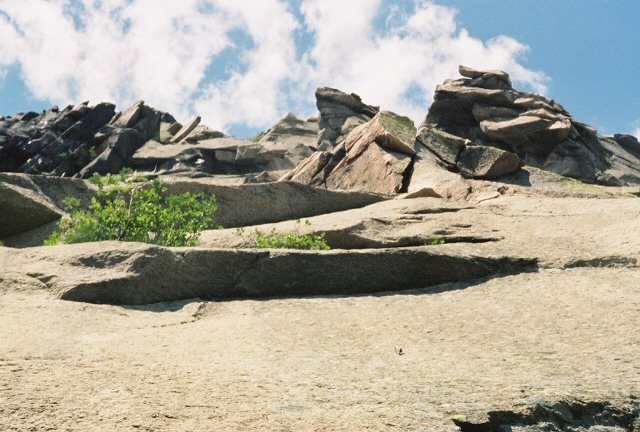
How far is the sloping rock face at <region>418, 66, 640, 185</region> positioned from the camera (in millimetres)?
47719

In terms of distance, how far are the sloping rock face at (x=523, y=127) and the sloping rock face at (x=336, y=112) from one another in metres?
7.16

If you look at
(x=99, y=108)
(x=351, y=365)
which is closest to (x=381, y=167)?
(x=351, y=365)

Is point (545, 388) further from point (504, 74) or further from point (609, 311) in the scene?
point (504, 74)

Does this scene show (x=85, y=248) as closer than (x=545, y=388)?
No

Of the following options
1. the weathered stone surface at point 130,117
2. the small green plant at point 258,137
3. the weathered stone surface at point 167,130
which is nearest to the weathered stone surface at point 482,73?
the small green plant at point 258,137

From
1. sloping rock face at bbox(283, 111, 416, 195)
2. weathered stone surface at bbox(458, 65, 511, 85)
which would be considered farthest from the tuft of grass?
sloping rock face at bbox(283, 111, 416, 195)

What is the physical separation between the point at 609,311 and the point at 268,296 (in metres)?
5.04

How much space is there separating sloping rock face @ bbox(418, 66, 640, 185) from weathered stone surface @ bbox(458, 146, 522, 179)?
58.9 ft

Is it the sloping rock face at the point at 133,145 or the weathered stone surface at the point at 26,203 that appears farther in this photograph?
the sloping rock face at the point at 133,145

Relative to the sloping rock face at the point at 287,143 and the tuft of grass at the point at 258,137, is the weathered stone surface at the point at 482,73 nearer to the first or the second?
the sloping rock face at the point at 287,143

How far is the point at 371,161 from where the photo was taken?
26797 mm

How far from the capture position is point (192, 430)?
237 inches

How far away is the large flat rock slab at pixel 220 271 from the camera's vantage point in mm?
→ 11156

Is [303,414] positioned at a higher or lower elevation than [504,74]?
lower
